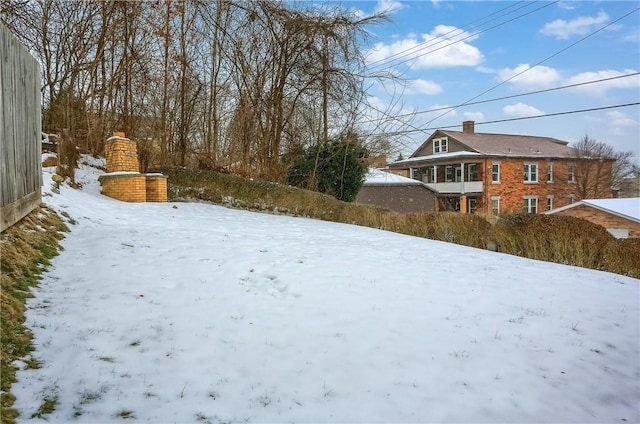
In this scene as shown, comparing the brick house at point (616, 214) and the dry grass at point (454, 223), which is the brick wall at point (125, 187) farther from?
the brick house at point (616, 214)

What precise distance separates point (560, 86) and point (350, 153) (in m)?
7.68

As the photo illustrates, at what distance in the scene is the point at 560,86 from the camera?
544 inches

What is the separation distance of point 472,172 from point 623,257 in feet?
63.5

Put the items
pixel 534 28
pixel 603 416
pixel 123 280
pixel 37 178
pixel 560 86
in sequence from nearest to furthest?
pixel 603 416
pixel 123 280
pixel 37 178
pixel 534 28
pixel 560 86

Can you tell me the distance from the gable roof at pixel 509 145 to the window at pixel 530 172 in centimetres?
63

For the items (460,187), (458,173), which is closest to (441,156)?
(458,173)

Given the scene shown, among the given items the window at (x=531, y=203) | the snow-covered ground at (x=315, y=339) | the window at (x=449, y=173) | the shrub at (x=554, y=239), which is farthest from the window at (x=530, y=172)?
the snow-covered ground at (x=315, y=339)

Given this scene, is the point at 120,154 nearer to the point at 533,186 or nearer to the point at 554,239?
the point at 554,239

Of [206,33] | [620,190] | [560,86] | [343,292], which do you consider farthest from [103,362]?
[620,190]

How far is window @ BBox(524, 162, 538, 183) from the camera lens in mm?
25266

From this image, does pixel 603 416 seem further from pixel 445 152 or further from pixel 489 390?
pixel 445 152

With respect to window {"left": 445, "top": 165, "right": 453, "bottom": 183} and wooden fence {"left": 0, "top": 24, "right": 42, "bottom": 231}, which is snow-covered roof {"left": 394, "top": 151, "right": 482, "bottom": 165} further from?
wooden fence {"left": 0, "top": 24, "right": 42, "bottom": 231}

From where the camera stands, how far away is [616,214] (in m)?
14.6

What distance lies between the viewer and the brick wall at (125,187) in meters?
8.34
